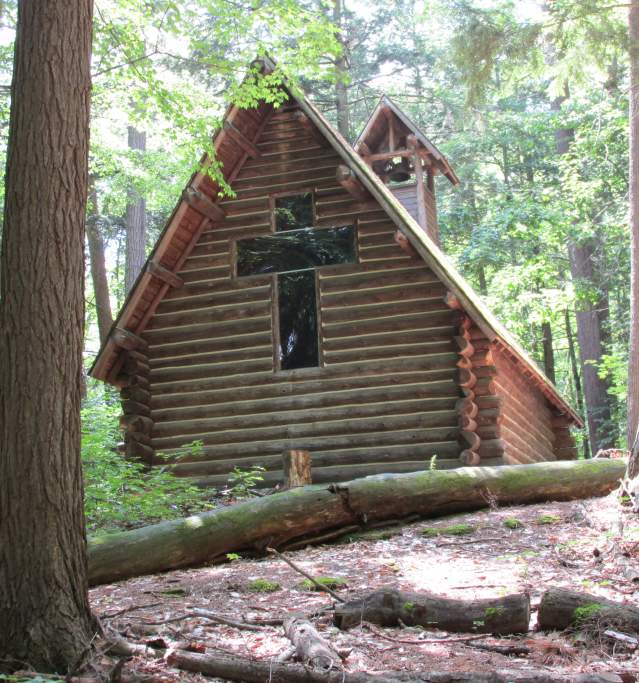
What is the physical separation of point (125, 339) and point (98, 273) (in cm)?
927

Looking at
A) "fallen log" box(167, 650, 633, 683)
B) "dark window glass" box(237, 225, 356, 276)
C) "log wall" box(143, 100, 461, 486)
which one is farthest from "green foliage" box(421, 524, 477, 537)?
"dark window glass" box(237, 225, 356, 276)

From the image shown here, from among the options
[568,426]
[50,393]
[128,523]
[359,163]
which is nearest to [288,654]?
[50,393]

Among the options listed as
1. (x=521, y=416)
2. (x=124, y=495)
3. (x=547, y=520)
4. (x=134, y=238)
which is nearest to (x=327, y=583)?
(x=547, y=520)

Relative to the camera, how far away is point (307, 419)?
13.9 m

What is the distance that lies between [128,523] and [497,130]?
935 inches

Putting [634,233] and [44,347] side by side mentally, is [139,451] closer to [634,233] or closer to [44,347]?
[634,233]

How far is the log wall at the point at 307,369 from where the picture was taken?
13.5 m

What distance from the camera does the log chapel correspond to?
1338cm

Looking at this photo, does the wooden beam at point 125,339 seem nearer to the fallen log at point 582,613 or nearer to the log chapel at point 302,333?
the log chapel at point 302,333

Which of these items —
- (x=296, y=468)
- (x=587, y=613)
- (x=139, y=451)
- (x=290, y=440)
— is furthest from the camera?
(x=139, y=451)

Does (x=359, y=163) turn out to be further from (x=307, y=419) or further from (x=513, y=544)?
(x=513, y=544)

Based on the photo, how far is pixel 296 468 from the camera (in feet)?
40.9

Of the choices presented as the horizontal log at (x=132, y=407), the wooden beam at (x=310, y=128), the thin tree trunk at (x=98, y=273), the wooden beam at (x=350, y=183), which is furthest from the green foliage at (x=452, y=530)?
the thin tree trunk at (x=98, y=273)

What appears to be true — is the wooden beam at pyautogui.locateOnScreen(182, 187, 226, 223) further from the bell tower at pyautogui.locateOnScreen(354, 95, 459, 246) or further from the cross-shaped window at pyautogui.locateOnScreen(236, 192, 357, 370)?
the bell tower at pyautogui.locateOnScreen(354, 95, 459, 246)
